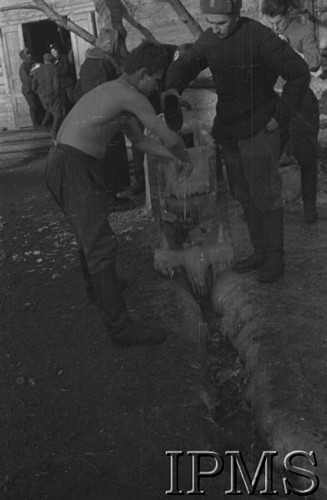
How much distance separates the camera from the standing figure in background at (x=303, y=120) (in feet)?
17.5

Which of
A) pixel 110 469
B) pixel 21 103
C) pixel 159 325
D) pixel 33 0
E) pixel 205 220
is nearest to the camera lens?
pixel 110 469

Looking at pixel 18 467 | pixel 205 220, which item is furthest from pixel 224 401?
pixel 205 220

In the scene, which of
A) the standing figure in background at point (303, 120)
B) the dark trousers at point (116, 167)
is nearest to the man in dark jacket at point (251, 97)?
the standing figure in background at point (303, 120)

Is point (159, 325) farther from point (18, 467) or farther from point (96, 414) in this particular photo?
point (18, 467)

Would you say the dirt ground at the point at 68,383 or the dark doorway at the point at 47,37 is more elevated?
the dark doorway at the point at 47,37

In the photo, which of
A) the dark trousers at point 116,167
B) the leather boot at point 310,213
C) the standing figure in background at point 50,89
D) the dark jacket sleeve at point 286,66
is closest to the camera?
the dark jacket sleeve at point 286,66

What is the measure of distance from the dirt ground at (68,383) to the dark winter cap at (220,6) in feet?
6.15

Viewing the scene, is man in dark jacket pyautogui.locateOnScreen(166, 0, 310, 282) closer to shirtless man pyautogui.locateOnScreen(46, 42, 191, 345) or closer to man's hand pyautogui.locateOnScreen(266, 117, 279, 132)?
man's hand pyautogui.locateOnScreen(266, 117, 279, 132)

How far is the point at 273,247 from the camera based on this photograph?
458 cm

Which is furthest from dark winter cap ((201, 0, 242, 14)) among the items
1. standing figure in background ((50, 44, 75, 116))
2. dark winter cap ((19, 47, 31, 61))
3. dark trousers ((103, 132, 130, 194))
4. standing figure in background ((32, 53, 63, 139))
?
dark winter cap ((19, 47, 31, 61))

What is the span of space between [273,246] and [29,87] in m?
9.88

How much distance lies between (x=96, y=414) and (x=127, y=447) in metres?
0.34

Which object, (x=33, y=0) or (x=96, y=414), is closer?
(x=96, y=414)

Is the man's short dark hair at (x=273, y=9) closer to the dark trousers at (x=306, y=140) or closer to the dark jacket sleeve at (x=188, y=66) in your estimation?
the dark trousers at (x=306, y=140)
